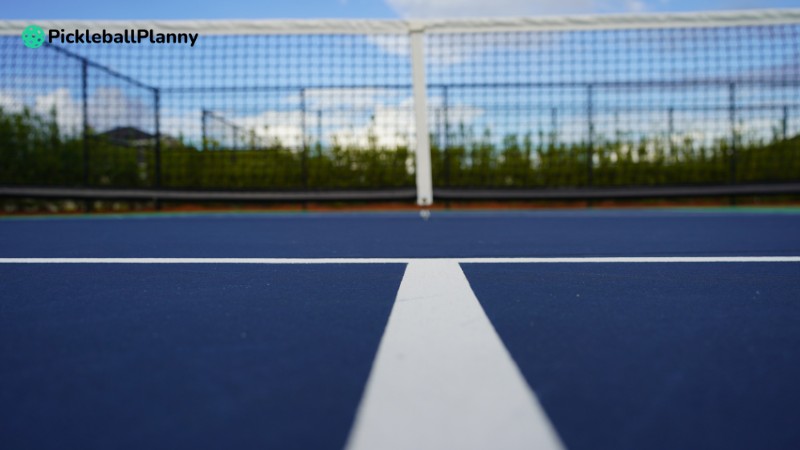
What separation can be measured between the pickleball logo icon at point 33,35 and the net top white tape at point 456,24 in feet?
0.14

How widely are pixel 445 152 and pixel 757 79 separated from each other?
439cm

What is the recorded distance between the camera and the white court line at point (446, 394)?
591 millimetres

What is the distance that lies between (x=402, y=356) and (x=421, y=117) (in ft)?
14.5

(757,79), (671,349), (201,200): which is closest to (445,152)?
(201,200)

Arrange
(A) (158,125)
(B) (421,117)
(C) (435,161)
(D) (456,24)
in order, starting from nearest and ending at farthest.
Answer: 1. (B) (421,117)
2. (D) (456,24)
3. (A) (158,125)
4. (C) (435,161)

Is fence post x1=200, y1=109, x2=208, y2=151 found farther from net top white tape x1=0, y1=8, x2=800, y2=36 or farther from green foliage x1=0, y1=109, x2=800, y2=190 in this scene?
net top white tape x1=0, y1=8, x2=800, y2=36

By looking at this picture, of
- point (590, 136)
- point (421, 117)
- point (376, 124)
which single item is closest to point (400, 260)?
point (421, 117)

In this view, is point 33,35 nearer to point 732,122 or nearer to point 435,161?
point 435,161

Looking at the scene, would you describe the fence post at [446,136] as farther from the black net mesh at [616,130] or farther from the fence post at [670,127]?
the fence post at [670,127]

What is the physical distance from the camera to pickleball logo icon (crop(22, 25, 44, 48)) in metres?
5.65

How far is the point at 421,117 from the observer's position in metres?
5.14

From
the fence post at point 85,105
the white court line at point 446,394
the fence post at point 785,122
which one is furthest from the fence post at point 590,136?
the white court line at point 446,394

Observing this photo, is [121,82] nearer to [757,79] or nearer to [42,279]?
[42,279]

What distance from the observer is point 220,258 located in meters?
2.13
